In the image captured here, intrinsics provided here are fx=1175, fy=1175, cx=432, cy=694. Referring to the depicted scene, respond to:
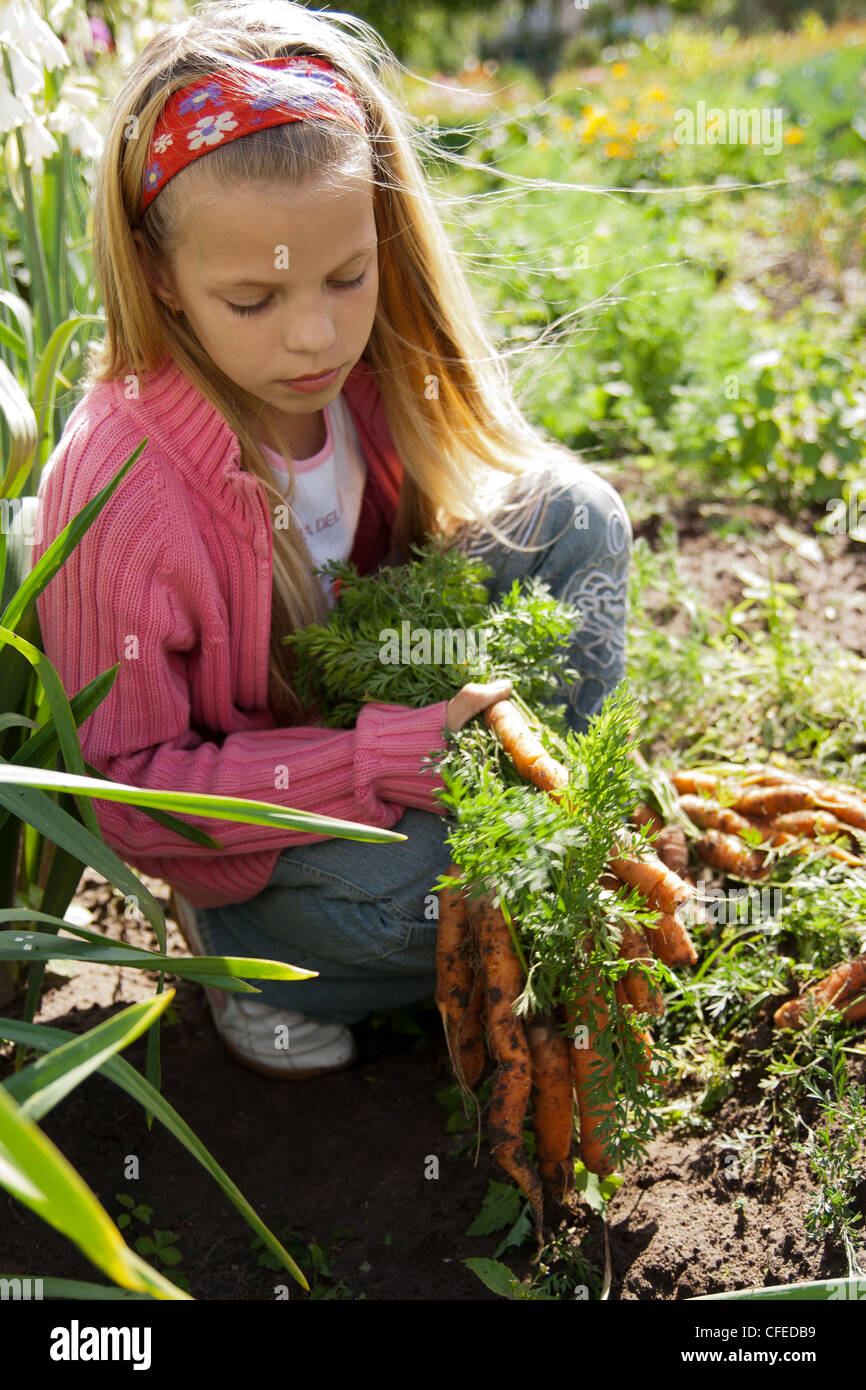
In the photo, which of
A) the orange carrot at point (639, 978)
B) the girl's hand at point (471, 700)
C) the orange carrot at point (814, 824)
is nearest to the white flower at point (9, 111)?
the girl's hand at point (471, 700)

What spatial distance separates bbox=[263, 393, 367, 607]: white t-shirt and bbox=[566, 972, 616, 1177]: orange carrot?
70 cm

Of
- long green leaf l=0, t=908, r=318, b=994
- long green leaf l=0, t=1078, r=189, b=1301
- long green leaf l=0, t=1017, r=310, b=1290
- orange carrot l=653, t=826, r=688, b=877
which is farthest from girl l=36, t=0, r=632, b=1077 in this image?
long green leaf l=0, t=1078, r=189, b=1301

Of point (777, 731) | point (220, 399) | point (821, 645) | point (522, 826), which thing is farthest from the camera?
point (821, 645)

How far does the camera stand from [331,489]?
1.74 meters

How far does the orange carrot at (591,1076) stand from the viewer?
1.25 m

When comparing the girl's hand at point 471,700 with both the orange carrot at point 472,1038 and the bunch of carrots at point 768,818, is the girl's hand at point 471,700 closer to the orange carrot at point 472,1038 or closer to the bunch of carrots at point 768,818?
the orange carrot at point 472,1038

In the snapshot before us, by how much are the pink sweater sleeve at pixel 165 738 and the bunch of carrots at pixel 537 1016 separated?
0.48 feet

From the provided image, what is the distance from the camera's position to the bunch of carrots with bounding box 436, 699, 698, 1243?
1297 mm

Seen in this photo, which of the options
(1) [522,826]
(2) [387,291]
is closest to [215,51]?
(2) [387,291]

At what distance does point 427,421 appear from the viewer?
1718 millimetres

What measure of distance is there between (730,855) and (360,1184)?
2.25 ft
